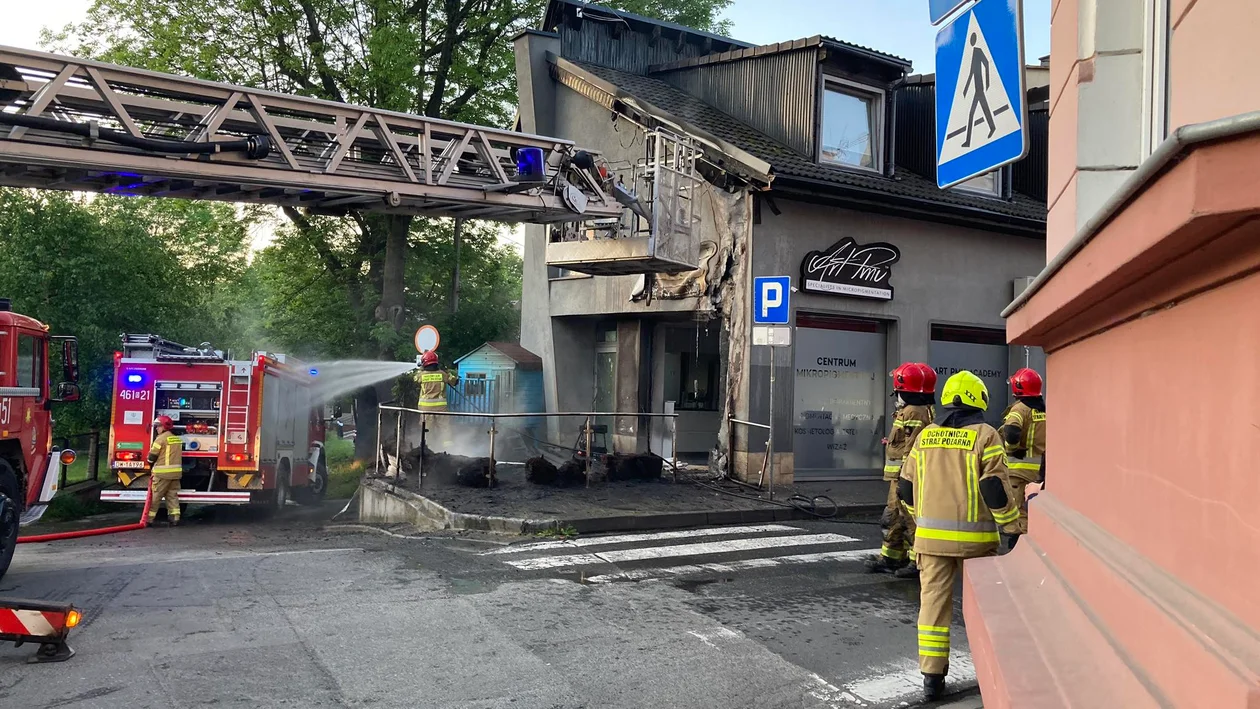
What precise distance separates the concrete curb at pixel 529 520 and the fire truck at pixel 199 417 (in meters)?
1.99

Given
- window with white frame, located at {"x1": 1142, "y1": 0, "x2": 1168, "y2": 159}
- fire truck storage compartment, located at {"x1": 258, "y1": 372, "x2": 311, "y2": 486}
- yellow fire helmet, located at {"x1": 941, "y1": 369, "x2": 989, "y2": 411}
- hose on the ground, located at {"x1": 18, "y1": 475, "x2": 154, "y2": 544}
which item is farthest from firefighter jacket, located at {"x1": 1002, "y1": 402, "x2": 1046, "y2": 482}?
hose on the ground, located at {"x1": 18, "y1": 475, "x2": 154, "y2": 544}

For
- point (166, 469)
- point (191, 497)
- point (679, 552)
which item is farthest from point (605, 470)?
point (166, 469)

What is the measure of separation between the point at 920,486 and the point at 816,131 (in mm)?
12241

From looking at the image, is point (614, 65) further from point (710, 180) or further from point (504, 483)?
point (504, 483)

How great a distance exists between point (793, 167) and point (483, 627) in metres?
11.0

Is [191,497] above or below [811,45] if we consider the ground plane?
below

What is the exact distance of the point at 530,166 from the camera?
11.3 m

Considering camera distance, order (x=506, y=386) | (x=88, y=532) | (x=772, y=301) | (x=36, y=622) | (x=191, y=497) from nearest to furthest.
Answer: (x=36, y=622) < (x=88, y=532) < (x=772, y=301) < (x=191, y=497) < (x=506, y=386)

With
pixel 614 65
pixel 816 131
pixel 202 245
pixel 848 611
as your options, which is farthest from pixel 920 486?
pixel 202 245

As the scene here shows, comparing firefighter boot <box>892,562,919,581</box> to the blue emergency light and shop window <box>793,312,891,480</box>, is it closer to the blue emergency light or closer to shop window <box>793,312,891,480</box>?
the blue emergency light

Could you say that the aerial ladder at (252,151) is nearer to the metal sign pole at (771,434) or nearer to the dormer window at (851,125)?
the metal sign pole at (771,434)

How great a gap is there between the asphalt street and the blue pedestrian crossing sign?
3031 mm

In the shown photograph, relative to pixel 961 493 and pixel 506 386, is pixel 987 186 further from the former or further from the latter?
pixel 961 493

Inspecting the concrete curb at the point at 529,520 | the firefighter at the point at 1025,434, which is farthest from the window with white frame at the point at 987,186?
the firefighter at the point at 1025,434
